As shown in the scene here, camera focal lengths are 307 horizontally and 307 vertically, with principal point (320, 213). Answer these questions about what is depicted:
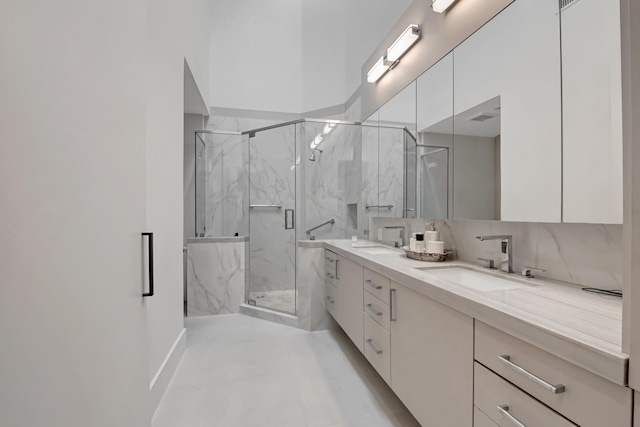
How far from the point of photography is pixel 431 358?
50.3 inches

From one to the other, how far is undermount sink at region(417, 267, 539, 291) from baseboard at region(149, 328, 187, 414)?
1.66m

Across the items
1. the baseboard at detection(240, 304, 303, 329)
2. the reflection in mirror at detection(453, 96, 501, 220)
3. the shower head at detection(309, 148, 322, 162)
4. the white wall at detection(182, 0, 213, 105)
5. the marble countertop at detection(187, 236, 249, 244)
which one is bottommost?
the baseboard at detection(240, 304, 303, 329)

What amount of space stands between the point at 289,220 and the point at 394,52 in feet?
6.66

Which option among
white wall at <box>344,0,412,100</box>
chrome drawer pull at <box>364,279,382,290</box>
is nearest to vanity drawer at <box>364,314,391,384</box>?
chrome drawer pull at <box>364,279,382,290</box>

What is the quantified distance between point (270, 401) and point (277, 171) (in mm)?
2513

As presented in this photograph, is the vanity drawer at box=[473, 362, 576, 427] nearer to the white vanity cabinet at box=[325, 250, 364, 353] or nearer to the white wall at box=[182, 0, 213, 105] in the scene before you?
the white vanity cabinet at box=[325, 250, 364, 353]

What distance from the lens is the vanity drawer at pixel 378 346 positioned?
1.70 m

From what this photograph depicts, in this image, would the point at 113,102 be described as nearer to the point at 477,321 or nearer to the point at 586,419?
the point at 477,321

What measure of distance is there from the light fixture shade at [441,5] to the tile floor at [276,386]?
A: 240cm

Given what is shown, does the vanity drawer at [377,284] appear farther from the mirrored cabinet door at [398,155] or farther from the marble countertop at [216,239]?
the marble countertop at [216,239]

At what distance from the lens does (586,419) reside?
69cm

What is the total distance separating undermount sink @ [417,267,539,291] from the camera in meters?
1.38

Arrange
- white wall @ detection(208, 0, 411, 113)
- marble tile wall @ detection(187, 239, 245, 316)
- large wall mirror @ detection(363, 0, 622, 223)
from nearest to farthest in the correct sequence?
large wall mirror @ detection(363, 0, 622, 223) → marble tile wall @ detection(187, 239, 245, 316) → white wall @ detection(208, 0, 411, 113)

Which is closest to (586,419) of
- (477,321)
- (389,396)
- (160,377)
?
(477,321)
